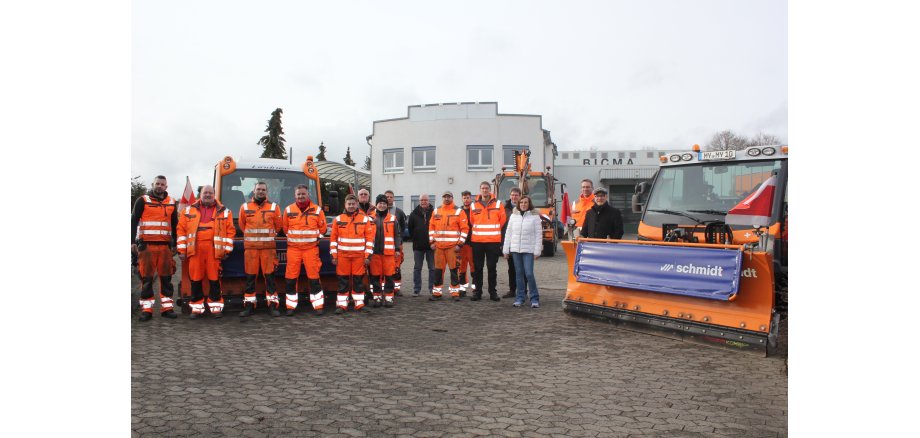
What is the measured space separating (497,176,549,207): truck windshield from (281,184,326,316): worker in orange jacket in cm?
1216

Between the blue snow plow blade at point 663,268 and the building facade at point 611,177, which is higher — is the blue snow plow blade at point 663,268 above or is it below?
below

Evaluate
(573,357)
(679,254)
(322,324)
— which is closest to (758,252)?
(679,254)

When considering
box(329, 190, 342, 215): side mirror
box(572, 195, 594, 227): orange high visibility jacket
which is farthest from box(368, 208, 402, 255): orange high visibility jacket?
Answer: box(572, 195, 594, 227): orange high visibility jacket

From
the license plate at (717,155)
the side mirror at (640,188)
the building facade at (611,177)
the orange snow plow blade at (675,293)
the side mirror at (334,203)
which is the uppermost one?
the building facade at (611,177)

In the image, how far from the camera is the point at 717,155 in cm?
838

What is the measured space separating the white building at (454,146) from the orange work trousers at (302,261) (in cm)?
2662

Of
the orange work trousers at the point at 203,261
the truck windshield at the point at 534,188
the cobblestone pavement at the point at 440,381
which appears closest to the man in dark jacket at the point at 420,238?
the cobblestone pavement at the point at 440,381

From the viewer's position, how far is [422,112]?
121 feet

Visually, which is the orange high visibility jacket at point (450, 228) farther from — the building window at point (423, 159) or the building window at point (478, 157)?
the building window at point (423, 159)

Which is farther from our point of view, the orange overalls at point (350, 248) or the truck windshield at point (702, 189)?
the orange overalls at point (350, 248)

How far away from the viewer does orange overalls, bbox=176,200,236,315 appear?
847 cm

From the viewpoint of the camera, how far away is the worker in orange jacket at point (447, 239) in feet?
35.5

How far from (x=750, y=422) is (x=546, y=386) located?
5.24ft
